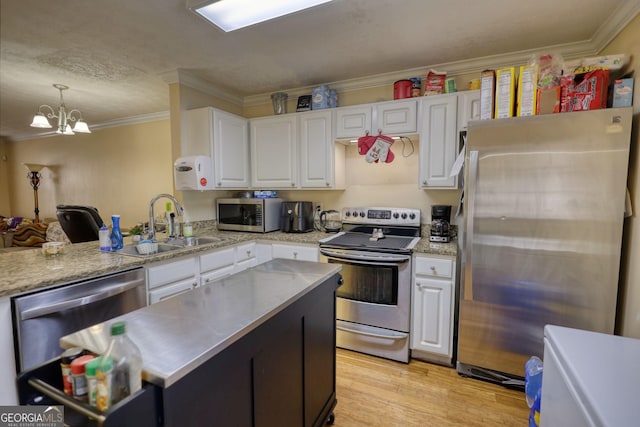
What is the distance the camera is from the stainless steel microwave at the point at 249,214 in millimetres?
2861

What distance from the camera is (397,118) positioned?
2.49 metres

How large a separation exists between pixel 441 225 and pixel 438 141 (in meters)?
0.68

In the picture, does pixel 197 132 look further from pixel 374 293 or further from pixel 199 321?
pixel 199 321

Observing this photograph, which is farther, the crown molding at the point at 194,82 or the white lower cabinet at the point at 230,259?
the crown molding at the point at 194,82

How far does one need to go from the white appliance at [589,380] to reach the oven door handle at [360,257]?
110cm

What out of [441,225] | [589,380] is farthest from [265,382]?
[441,225]

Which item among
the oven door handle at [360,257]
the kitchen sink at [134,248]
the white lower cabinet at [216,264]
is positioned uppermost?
the kitchen sink at [134,248]

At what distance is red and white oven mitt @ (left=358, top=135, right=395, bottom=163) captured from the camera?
257cm

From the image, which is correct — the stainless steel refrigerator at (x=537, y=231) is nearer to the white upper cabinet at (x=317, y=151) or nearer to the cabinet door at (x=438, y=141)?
the cabinet door at (x=438, y=141)

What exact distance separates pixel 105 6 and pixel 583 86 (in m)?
2.83

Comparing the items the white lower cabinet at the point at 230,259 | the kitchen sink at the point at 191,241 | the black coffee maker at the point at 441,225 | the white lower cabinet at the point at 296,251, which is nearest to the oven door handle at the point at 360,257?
the white lower cabinet at the point at 296,251

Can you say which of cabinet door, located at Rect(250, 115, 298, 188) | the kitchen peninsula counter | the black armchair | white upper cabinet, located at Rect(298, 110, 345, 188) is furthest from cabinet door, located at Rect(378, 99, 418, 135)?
the black armchair

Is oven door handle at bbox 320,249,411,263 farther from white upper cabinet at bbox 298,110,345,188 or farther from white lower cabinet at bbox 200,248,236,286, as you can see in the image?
white lower cabinet at bbox 200,248,236,286

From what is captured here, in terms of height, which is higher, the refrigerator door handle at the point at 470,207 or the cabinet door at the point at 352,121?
the cabinet door at the point at 352,121
